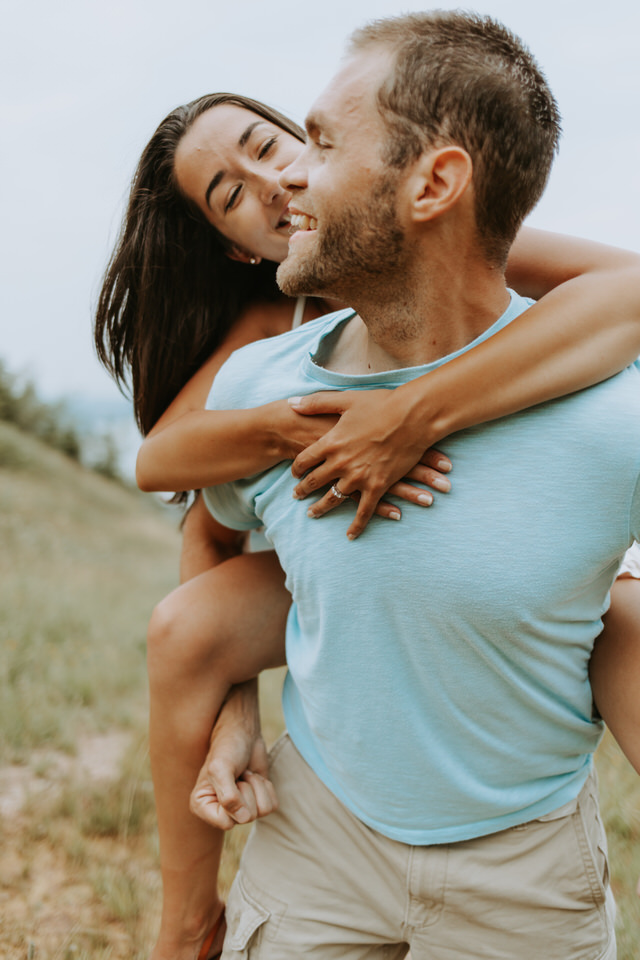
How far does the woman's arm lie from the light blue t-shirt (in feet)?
0.17

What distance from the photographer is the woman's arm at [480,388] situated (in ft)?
4.87

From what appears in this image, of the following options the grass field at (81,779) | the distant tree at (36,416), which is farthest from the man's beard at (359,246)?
the distant tree at (36,416)

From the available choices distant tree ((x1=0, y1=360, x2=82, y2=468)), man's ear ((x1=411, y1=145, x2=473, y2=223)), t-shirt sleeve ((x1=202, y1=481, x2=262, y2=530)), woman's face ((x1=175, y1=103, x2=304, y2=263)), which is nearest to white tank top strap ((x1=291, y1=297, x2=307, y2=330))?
woman's face ((x1=175, y1=103, x2=304, y2=263))

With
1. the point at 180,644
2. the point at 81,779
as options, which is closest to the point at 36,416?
the point at 81,779

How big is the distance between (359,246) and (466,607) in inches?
26.4

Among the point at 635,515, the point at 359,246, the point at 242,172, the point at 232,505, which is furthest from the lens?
the point at 242,172

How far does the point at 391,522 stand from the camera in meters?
1.56

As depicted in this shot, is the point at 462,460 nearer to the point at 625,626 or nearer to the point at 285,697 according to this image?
the point at 625,626

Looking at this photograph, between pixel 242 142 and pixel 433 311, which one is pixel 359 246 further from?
pixel 242 142

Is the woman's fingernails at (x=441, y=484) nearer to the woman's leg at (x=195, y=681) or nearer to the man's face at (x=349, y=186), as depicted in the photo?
the man's face at (x=349, y=186)

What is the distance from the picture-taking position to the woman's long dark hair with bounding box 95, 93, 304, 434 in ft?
7.84

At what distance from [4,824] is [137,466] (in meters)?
1.89

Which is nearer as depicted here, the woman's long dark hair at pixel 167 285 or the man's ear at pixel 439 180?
the man's ear at pixel 439 180

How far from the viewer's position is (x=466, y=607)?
4.93 ft
